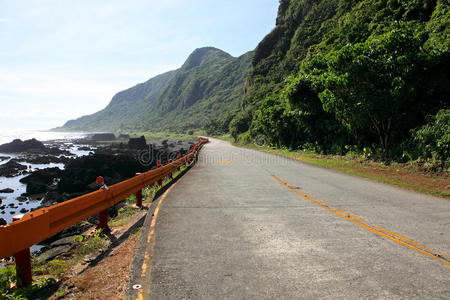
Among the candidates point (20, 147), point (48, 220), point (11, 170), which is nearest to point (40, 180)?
point (11, 170)

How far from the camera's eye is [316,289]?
3400 mm

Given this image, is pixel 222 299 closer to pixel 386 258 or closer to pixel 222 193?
pixel 386 258

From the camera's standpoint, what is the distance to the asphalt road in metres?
3.43

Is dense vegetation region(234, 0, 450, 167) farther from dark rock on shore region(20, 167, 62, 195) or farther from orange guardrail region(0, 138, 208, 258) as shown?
dark rock on shore region(20, 167, 62, 195)

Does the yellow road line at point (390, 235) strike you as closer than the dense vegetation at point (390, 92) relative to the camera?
Yes

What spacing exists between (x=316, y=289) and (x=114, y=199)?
186 inches

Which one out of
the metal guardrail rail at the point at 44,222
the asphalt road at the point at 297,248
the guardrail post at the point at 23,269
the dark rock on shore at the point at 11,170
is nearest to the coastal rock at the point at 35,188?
the dark rock on shore at the point at 11,170

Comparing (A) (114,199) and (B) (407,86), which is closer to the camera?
(A) (114,199)

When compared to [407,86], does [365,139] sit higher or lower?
lower

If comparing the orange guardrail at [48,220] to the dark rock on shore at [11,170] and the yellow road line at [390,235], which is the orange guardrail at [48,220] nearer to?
the yellow road line at [390,235]

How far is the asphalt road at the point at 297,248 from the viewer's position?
343 cm

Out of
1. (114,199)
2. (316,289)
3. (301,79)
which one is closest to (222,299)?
(316,289)

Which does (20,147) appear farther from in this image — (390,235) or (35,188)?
(390,235)

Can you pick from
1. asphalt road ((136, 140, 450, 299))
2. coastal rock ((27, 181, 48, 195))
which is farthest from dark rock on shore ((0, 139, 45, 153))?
asphalt road ((136, 140, 450, 299))
